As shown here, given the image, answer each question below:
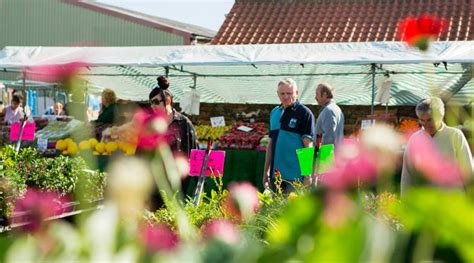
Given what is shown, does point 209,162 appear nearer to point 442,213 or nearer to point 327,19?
point 442,213

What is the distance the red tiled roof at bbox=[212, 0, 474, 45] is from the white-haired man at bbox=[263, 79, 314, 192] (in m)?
10.00

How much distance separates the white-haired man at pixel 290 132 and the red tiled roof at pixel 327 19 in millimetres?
9995

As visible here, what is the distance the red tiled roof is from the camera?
1509 centimetres

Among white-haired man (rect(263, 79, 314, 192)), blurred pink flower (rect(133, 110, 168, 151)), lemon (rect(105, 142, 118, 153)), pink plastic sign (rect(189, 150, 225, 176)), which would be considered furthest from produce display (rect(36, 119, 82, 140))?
blurred pink flower (rect(133, 110, 168, 151))

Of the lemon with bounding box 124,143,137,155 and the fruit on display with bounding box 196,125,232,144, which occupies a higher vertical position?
the lemon with bounding box 124,143,137,155

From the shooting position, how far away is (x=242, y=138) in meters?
8.23

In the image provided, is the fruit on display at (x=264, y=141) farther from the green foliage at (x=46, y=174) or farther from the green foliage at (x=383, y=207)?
the green foliage at (x=383, y=207)

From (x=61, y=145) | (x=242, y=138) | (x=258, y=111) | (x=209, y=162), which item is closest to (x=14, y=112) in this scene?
(x=61, y=145)

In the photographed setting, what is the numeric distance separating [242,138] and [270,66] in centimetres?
159

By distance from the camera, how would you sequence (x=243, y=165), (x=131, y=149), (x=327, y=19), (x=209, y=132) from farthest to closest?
(x=327, y=19) → (x=209, y=132) → (x=243, y=165) → (x=131, y=149)

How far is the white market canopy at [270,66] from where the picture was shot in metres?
7.91

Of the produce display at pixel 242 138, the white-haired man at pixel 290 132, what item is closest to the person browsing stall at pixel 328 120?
the white-haired man at pixel 290 132

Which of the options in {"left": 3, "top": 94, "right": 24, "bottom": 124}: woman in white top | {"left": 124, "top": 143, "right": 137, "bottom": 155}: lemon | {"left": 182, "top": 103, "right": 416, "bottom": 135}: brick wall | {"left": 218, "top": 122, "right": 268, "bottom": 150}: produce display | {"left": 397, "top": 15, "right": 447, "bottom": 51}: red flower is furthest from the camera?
{"left": 3, "top": 94, "right": 24, "bottom": 124}: woman in white top

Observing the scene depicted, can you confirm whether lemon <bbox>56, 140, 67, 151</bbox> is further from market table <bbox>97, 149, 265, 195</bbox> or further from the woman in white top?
the woman in white top
